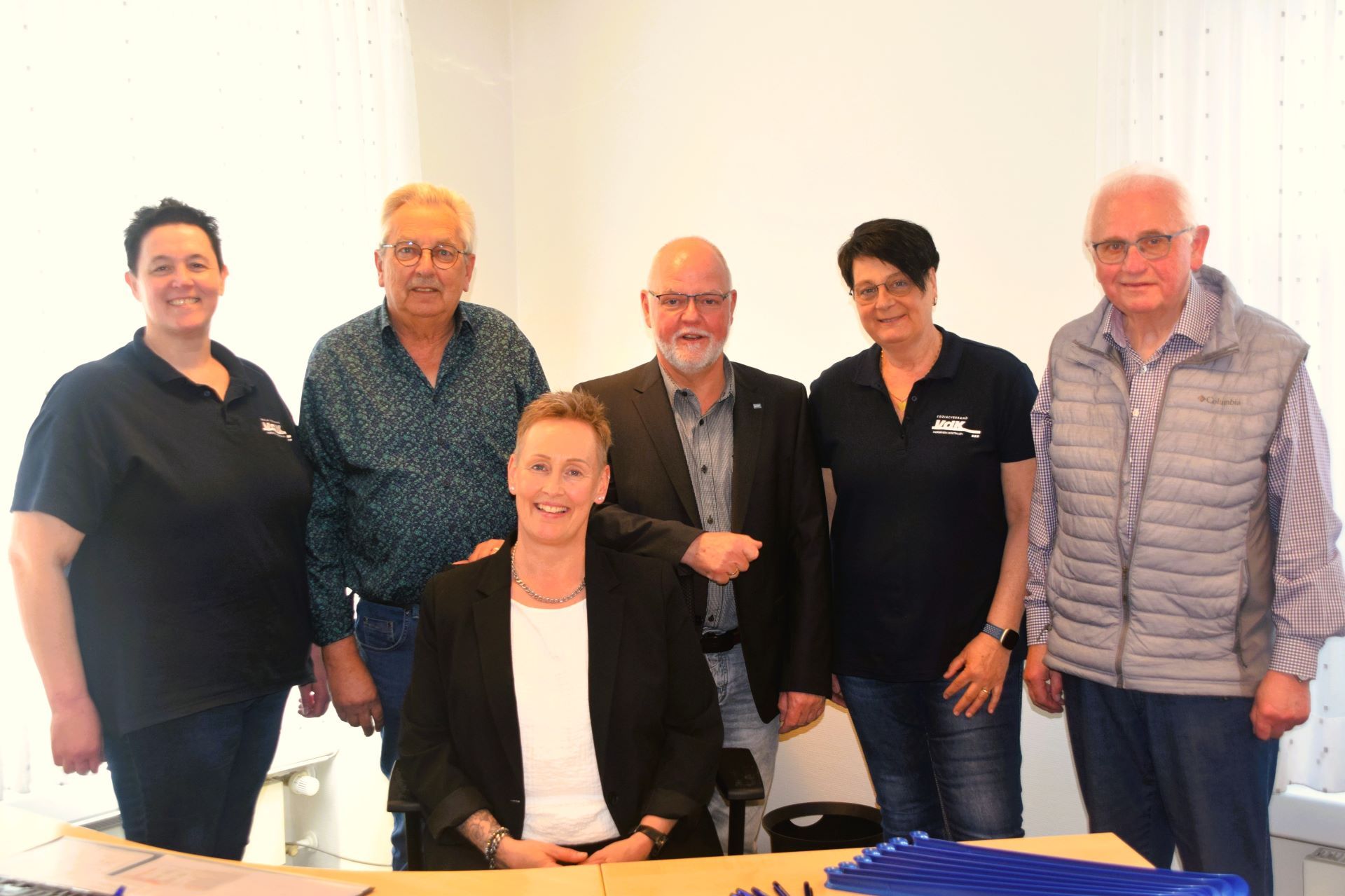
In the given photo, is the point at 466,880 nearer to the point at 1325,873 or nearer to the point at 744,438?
the point at 744,438

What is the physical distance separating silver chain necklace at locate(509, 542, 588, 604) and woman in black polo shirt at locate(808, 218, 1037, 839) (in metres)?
0.73

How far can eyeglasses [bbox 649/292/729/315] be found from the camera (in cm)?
258

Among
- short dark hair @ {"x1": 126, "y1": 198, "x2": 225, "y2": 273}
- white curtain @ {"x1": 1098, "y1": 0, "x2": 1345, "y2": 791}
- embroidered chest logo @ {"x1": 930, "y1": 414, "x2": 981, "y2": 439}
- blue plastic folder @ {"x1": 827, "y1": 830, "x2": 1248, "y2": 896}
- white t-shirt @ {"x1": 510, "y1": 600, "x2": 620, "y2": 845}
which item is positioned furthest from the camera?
white curtain @ {"x1": 1098, "y1": 0, "x2": 1345, "y2": 791}

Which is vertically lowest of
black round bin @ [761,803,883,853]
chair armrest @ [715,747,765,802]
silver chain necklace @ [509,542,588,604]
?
black round bin @ [761,803,883,853]

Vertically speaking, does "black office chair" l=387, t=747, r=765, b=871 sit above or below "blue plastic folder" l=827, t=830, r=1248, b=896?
below

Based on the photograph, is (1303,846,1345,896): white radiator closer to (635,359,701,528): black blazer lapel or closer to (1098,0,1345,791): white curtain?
(1098,0,1345,791): white curtain

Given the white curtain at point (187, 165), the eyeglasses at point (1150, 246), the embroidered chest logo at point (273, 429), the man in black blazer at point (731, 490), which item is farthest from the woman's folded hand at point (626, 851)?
the white curtain at point (187, 165)

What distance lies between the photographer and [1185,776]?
2145 mm

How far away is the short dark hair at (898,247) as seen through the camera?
2441mm

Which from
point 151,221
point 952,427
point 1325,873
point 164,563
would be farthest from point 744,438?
point 1325,873

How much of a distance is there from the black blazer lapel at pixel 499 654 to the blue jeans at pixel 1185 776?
1337 millimetres

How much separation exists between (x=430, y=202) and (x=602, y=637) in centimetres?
125

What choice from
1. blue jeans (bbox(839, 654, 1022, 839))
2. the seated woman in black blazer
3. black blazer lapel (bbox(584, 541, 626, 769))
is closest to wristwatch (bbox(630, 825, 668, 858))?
the seated woman in black blazer

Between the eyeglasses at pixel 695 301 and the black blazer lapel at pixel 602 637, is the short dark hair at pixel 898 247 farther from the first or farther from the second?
the black blazer lapel at pixel 602 637
